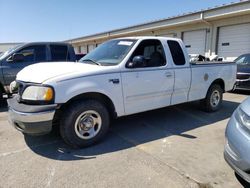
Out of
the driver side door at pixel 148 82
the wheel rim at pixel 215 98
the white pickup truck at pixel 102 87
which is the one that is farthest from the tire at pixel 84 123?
the wheel rim at pixel 215 98

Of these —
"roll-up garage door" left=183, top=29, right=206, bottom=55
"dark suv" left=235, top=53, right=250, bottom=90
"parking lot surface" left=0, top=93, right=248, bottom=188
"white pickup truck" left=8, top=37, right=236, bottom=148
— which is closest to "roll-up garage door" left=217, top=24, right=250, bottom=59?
"roll-up garage door" left=183, top=29, right=206, bottom=55

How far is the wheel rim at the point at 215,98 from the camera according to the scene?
6.14 m

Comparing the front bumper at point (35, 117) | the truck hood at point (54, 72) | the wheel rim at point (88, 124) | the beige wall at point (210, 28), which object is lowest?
the wheel rim at point (88, 124)

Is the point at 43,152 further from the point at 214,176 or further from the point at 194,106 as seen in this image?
the point at 194,106

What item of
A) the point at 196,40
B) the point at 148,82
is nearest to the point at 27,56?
the point at 148,82

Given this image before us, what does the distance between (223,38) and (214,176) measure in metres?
12.4

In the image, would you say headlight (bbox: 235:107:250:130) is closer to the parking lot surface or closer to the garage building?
the parking lot surface

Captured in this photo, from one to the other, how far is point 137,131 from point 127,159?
1265 mm

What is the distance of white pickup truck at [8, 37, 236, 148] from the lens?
3.42 meters

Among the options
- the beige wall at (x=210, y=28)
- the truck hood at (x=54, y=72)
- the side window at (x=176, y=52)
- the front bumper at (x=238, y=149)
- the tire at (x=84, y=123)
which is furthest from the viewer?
the beige wall at (x=210, y=28)

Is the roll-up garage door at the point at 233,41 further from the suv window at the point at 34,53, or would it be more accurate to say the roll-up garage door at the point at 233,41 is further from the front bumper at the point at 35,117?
the front bumper at the point at 35,117

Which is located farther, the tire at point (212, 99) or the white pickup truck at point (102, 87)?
the tire at point (212, 99)

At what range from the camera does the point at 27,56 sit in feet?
22.7

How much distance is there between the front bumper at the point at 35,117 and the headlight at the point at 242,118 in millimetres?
2544
